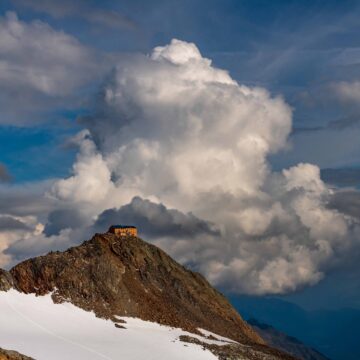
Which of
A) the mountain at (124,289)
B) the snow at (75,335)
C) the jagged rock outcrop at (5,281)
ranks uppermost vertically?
the mountain at (124,289)

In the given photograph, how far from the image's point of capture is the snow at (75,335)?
122m

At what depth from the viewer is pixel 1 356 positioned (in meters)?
90.4

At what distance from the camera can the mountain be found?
15512 centimetres

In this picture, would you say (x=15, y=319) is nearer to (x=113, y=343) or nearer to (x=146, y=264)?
(x=113, y=343)

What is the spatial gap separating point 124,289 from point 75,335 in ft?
118

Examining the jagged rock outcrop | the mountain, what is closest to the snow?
the jagged rock outcrop

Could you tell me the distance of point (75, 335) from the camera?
445 feet

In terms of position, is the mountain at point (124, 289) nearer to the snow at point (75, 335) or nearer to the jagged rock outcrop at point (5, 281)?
the jagged rock outcrop at point (5, 281)

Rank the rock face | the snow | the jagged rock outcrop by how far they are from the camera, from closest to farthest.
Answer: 1. the snow
2. the jagged rock outcrop
3. the rock face

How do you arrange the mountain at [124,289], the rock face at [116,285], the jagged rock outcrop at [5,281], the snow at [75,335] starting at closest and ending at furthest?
the snow at [75,335]
the jagged rock outcrop at [5,281]
the mountain at [124,289]
the rock face at [116,285]

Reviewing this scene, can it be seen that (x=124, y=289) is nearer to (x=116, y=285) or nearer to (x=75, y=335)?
(x=116, y=285)

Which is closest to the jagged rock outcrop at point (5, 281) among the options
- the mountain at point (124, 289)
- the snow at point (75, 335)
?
the mountain at point (124, 289)

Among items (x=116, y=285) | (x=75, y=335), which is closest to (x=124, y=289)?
(x=116, y=285)

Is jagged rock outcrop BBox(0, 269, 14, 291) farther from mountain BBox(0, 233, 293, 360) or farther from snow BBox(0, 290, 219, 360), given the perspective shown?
snow BBox(0, 290, 219, 360)
